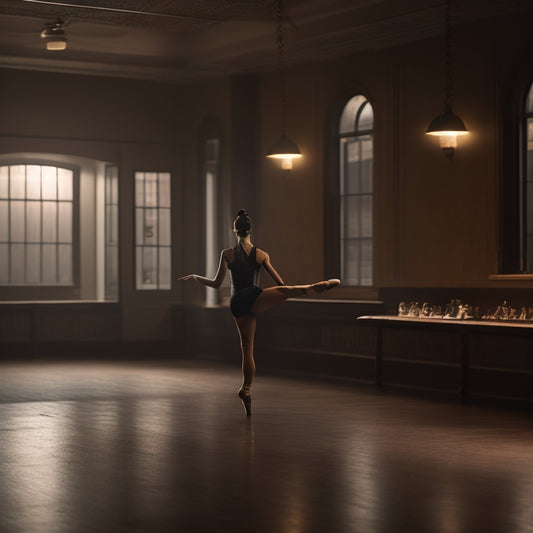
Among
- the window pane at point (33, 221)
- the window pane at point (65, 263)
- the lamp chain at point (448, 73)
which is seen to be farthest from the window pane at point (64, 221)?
the lamp chain at point (448, 73)

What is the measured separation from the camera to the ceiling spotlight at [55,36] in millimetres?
12625

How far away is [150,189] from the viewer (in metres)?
15.4

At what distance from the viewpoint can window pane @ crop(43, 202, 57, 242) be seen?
15.7 m

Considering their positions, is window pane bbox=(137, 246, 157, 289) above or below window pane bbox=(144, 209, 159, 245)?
below

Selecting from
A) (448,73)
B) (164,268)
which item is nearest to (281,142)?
(448,73)

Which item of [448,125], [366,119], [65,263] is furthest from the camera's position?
[65,263]

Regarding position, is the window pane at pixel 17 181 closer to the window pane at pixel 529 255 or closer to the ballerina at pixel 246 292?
the ballerina at pixel 246 292

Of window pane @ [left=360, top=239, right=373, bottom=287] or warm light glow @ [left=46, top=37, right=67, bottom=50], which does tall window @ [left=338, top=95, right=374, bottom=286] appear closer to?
window pane @ [left=360, top=239, right=373, bottom=287]

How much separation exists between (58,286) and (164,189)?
7.26 feet

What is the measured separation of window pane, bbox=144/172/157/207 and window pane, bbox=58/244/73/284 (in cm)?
151

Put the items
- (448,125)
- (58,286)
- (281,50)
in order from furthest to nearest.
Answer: (58,286) < (281,50) < (448,125)

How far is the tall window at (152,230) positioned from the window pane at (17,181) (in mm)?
1739

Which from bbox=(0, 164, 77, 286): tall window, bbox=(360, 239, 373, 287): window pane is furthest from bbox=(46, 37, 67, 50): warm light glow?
bbox=(360, 239, 373, 287): window pane

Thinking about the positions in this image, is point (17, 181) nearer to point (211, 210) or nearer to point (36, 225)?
point (36, 225)
